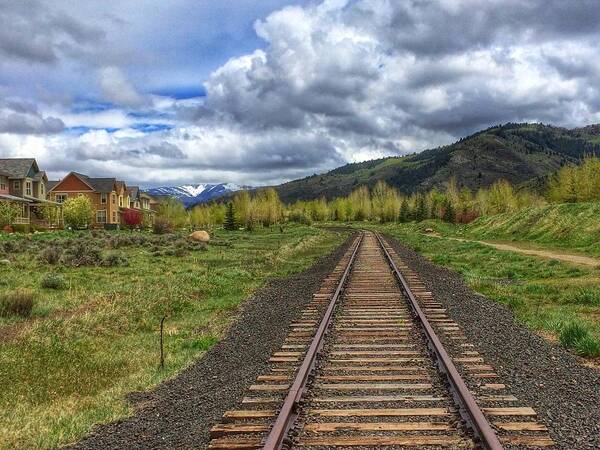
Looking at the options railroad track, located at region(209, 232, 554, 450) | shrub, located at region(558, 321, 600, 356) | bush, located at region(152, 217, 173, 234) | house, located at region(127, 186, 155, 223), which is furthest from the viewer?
house, located at region(127, 186, 155, 223)

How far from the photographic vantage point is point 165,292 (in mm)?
16984

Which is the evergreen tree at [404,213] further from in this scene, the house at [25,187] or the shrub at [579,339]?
the shrub at [579,339]

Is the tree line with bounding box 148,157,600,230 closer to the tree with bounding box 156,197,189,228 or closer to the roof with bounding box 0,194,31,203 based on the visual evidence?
the tree with bounding box 156,197,189,228

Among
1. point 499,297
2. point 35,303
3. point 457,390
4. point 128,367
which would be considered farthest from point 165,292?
point 457,390

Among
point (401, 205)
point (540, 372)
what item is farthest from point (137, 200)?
point (540, 372)

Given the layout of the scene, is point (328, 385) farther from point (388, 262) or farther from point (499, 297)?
point (388, 262)

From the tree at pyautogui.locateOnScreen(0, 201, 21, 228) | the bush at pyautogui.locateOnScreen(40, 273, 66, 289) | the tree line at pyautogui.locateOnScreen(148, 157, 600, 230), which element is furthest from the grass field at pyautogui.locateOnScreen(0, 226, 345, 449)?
the tree line at pyautogui.locateOnScreen(148, 157, 600, 230)

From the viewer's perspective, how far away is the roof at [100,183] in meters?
83.1

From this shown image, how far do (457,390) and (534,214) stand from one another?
4097 centimetres

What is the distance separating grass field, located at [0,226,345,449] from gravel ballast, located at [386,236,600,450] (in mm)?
5005

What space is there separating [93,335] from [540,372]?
9.33 metres

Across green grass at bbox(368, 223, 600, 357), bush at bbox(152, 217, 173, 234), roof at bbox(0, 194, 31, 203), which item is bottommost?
green grass at bbox(368, 223, 600, 357)

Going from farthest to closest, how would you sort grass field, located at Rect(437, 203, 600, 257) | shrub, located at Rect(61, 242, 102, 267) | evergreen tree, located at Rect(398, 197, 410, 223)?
evergreen tree, located at Rect(398, 197, 410, 223) < grass field, located at Rect(437, 203, 600, 257) < shrub, located at Rect(61, 242, 102, 267)

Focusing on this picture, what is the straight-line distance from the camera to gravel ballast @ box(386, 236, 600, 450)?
5.61m
